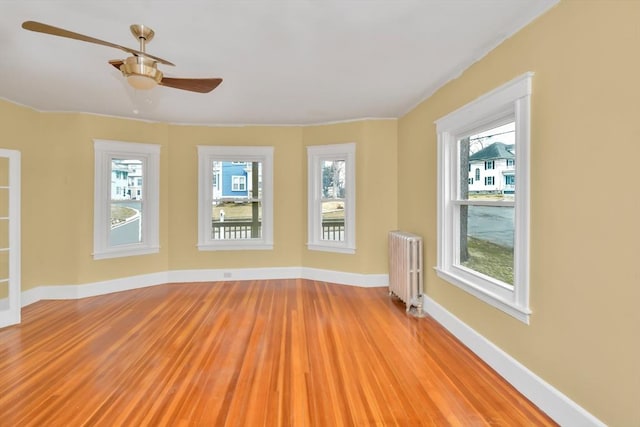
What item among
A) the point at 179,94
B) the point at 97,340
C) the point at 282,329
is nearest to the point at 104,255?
the point at 97,340

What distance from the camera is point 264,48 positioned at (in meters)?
2.47

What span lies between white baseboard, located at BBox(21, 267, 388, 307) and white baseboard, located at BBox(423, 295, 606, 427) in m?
1.87

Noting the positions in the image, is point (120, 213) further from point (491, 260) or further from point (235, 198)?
point (491, 260)

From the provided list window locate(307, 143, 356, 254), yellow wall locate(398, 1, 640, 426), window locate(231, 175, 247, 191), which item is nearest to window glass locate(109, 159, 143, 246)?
window locate(231, 175, 247, 191)

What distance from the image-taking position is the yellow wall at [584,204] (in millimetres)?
1492

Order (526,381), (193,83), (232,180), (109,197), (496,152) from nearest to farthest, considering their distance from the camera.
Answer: (526,381), (193,83), (496,152), (109,197), (232,180)

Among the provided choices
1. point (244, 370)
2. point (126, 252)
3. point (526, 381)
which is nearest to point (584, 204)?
point (526, 381)

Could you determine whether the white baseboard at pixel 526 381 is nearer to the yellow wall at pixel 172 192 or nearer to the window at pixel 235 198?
the yellow wall at pixel 172 192

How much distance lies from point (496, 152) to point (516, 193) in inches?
21.6

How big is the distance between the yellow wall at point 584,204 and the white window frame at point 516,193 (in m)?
0.06

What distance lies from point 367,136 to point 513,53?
8.26 feet

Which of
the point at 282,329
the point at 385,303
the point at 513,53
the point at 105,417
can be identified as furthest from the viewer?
the point at 385,303

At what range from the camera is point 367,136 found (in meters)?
4.64

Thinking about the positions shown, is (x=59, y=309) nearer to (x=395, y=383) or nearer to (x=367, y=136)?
(x=395, y=383)
